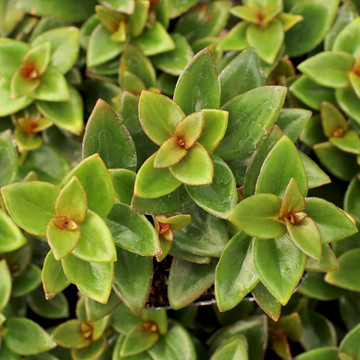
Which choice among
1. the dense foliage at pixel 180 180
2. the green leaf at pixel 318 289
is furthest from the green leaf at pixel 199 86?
the green leaf at pixel 318 289

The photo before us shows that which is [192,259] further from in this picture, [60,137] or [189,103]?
[60,137]

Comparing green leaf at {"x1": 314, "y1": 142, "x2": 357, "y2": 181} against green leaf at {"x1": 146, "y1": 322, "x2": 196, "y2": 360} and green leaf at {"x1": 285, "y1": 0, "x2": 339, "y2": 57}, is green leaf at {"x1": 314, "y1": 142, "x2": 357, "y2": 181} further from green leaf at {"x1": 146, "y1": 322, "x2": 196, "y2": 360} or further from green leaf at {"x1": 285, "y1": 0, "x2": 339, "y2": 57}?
green leaf at {"x1": 146, "y1": 322, "x2": 196, "y2": 360}

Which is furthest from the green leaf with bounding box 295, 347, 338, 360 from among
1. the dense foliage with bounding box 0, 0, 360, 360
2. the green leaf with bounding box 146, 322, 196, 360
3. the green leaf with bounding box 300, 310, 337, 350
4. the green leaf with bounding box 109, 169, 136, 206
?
the green leaf with bounding box 109, 169, 136, 206

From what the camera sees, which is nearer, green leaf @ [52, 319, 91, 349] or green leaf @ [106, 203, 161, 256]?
green leaf @ [106, 203, 161, 256]

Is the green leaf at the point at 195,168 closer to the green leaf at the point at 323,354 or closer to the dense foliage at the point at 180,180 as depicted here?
the dense foliage at the point at 180,180

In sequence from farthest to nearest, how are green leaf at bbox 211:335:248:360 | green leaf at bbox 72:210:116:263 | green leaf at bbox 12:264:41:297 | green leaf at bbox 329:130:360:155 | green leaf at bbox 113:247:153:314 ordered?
1. green leaf at bbox 12:264:41:297
2. green leaf at bbox 329:130:360:155
3. green leaf at bbox 211:335:248:360
4. green leaf at bbox 113:247:153:314
5. green leaf at bbox 72:210:116:263

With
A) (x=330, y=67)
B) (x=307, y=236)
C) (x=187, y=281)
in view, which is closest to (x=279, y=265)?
(x=307, y=236)
